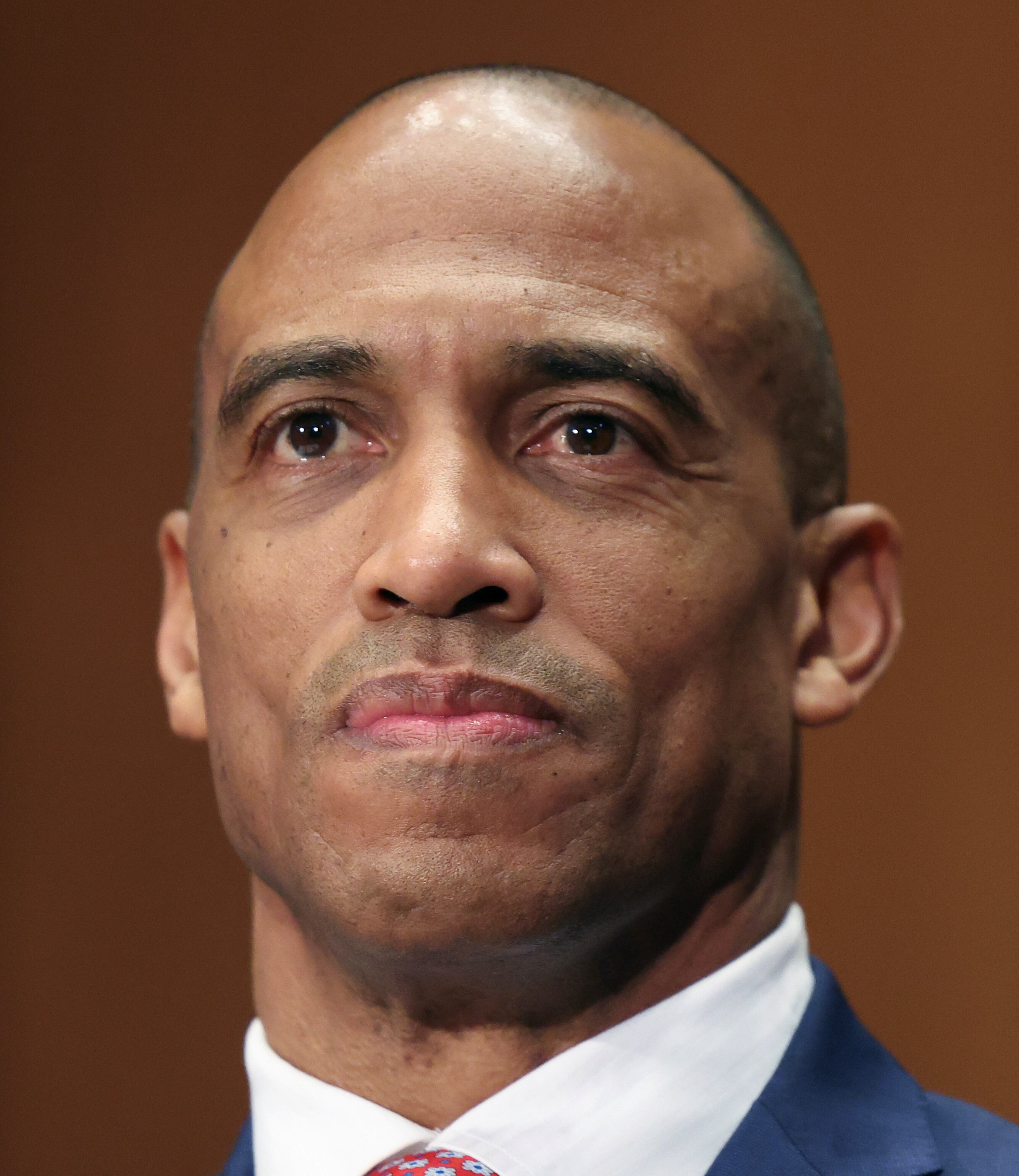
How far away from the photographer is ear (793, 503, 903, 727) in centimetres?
190

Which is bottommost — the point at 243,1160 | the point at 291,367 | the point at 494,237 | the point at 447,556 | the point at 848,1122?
the point at 243,1160

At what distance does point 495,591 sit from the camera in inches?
62.9

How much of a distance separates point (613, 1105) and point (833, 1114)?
0.22 metres

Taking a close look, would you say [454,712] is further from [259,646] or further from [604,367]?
[604,367]

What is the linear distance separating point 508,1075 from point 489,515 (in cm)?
54

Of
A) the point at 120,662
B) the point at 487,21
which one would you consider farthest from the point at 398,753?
the point at 487,21

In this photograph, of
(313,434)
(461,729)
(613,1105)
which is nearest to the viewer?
(461,729)

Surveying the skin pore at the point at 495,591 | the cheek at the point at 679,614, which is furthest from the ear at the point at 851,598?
the cheek at the point at 679,614

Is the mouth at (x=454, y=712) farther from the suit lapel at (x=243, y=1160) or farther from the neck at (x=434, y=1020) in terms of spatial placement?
the suit lapel at (x=243, y=1160)

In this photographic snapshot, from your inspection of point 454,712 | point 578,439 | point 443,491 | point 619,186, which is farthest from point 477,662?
point 619,186

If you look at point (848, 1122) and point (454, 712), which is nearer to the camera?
point (454, 712)

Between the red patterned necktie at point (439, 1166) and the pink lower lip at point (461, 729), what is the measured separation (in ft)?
1.28

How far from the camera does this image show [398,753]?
155 cm

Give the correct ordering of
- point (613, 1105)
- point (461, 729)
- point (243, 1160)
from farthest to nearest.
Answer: point (243, 1160) < point (613, 1105) < point (461, 729)
